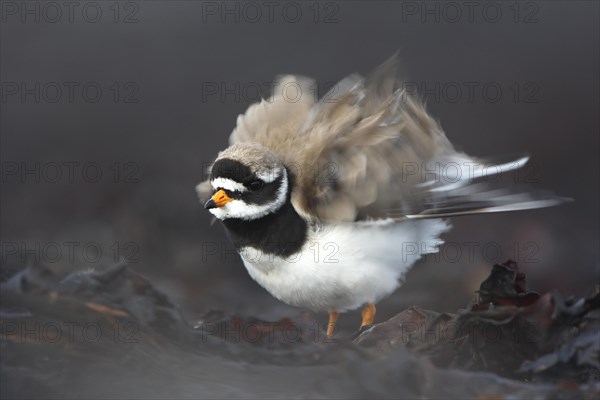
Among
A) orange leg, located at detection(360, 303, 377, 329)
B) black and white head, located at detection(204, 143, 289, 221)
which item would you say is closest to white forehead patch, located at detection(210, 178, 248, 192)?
black and white head, located at detection(204, 143, 289, 221)

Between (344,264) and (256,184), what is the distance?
0.41 metres

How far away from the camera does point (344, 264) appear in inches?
112

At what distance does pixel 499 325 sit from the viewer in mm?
2014

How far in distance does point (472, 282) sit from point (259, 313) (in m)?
1.01

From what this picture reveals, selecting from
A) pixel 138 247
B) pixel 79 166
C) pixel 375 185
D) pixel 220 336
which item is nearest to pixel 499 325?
pixel 220 336

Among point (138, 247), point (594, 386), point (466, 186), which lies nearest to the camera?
point (594, 386)

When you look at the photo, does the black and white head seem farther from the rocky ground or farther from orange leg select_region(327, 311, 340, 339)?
the rocky ground

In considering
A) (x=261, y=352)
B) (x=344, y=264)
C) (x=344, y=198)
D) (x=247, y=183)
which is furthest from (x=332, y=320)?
(x=261, y=352)

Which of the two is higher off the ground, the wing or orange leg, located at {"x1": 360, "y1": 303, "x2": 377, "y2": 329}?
the wing

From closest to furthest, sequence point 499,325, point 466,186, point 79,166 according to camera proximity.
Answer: point 499,325 < point 466,186 < point 79,166

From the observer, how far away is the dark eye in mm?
2789

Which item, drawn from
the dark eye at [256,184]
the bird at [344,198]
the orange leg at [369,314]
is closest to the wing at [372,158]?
the bird at [344,198]

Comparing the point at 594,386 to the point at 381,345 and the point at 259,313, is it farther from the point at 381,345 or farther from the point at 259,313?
the point at 259,313

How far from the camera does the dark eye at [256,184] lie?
2.79 m
